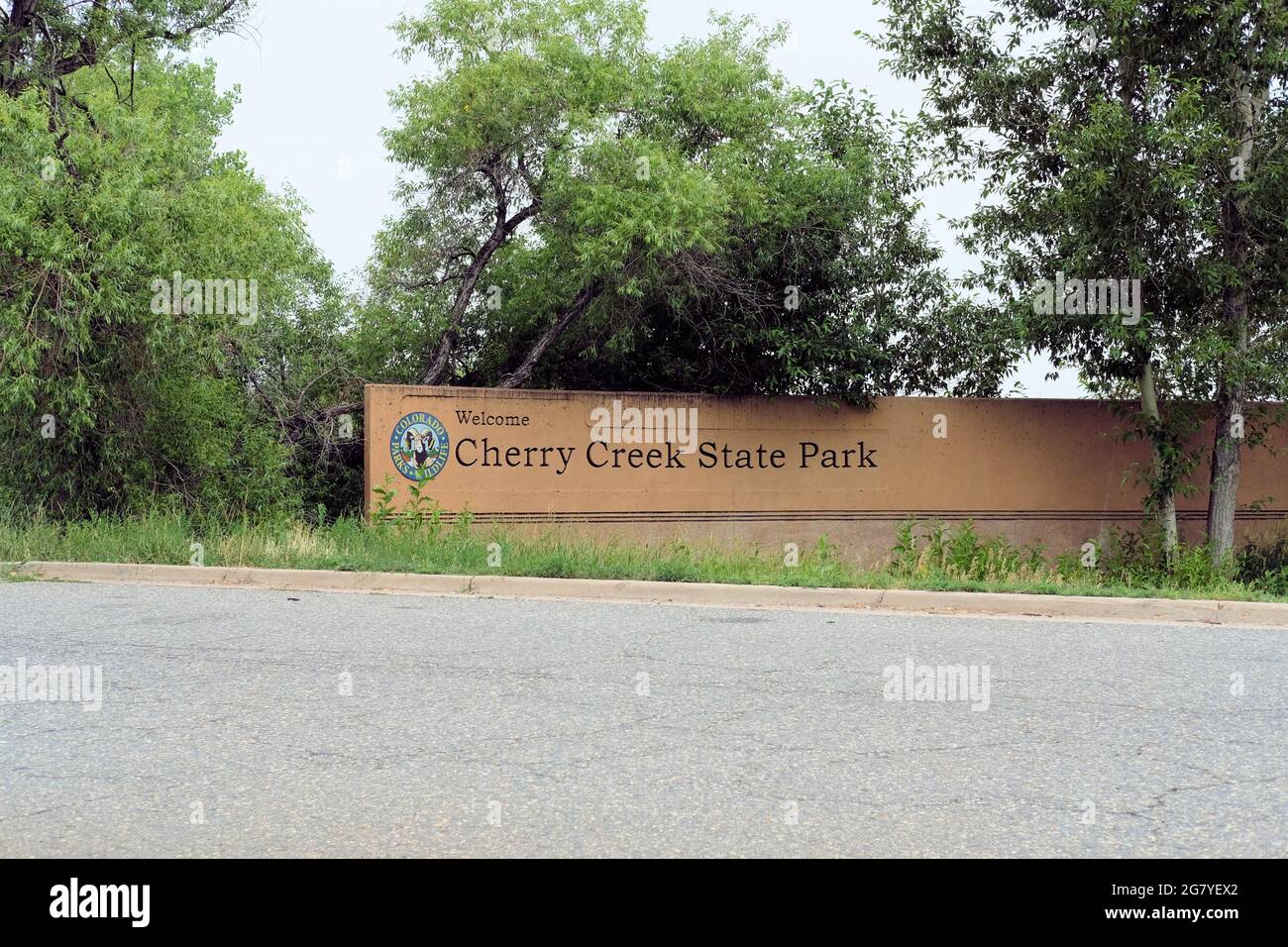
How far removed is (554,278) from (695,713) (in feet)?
38.3

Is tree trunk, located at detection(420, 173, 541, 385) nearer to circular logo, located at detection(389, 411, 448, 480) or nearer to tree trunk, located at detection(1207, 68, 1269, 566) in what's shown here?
circular logo, located at detection(389, 411, 448, 480)

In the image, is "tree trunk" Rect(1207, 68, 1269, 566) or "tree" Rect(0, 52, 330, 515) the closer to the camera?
"tree" Rect(0, 52, 330, 515)

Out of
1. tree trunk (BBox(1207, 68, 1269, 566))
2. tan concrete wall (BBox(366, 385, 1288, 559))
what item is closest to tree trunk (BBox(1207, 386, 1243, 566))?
tree trunk (BBox(1207, 68, 1269, 566))

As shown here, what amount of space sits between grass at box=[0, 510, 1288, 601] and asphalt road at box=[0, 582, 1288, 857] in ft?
8.01

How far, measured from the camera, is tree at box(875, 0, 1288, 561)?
14547 millimetres

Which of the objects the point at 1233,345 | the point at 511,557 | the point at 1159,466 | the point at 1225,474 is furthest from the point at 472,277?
the point at 1225,474

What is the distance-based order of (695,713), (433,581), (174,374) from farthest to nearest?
(174,374), (433,581), (695,713)

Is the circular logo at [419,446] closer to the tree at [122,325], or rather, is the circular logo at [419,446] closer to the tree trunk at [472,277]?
the tree at [122,325]

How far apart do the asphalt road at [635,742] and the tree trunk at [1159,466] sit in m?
7.39

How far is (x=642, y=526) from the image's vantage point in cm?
1750

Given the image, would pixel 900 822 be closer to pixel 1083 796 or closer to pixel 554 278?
pixel 1083 796

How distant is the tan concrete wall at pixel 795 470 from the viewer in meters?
16.7

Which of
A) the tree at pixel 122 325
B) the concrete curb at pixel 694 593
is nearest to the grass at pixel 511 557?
the concrete curb at pixel 694 593

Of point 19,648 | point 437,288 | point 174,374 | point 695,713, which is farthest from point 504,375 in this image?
point 695,713
